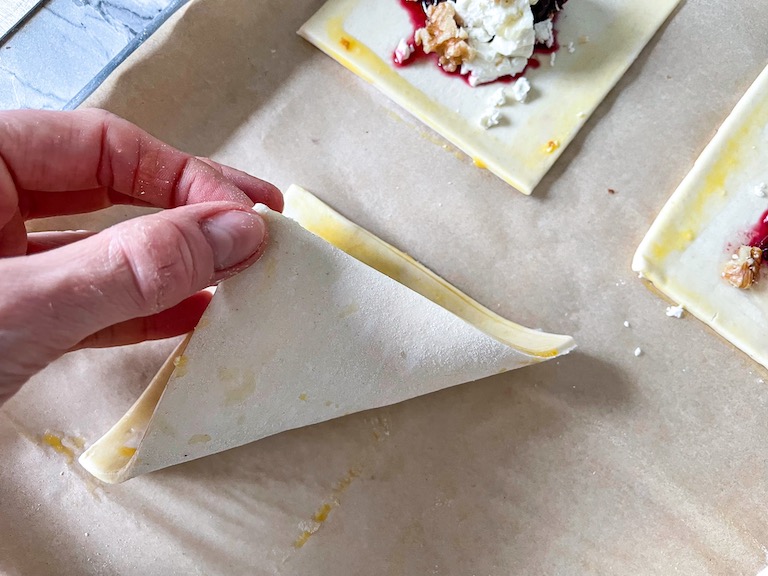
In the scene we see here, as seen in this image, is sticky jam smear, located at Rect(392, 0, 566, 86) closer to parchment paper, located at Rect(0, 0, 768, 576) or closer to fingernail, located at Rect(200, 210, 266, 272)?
parchment paper, located at Rect(0, 0, 768, 576)

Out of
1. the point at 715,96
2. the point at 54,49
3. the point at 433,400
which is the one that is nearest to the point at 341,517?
the point at 433,400

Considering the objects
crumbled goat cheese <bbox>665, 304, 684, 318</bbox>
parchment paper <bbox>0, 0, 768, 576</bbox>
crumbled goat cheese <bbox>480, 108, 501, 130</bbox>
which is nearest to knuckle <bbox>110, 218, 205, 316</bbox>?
parchment paper <bbox>0, 0, 768, 576</bbox>

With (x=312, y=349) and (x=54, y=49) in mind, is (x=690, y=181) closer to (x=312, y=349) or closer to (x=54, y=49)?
(x=312, y=349)

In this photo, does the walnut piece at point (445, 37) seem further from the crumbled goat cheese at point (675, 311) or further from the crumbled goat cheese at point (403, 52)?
the crumbled goat cheese at point (675, 311)

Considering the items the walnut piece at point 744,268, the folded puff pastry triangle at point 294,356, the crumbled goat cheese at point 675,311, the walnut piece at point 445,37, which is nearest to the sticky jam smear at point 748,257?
the walnut piece at point 744,268

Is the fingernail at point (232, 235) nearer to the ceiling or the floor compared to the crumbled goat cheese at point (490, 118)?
nearer to the floor
